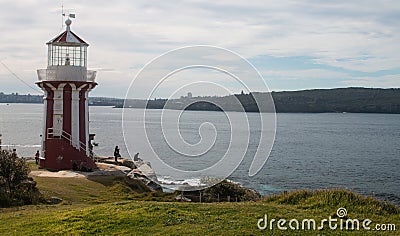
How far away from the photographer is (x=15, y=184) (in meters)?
17.2

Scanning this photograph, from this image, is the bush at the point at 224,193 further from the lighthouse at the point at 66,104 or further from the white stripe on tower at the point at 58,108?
the white stripe on tower at the point at 58,108

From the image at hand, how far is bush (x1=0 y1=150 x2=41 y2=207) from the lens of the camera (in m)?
16.3

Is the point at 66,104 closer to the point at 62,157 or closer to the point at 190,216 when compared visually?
the point at 62,157

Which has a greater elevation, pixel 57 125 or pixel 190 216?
pixel 57 125

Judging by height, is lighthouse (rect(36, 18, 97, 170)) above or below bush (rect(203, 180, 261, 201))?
above

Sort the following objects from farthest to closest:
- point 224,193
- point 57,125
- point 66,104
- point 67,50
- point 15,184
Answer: point 67,50 < point 57,125 < point 66,104 < point 224,193 < point 15,184

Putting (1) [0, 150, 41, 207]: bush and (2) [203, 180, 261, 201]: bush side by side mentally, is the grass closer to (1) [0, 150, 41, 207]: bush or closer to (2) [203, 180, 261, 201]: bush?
(1) [0, 150, 41, 207]: bush

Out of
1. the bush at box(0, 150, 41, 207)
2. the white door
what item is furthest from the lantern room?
the bush at box(0, 150, 41, 207)

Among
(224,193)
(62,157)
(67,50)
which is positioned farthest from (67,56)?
(224,193)

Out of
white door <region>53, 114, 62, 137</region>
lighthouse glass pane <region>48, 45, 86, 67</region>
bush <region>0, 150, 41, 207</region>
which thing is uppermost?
lighthouse glass pane <region>48, 45, 86, 67</region>

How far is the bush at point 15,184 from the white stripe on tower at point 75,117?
8.40 metres

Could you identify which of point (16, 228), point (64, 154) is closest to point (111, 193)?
point (64, 154)

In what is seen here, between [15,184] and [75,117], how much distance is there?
980cm

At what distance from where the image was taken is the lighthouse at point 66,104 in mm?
26062
